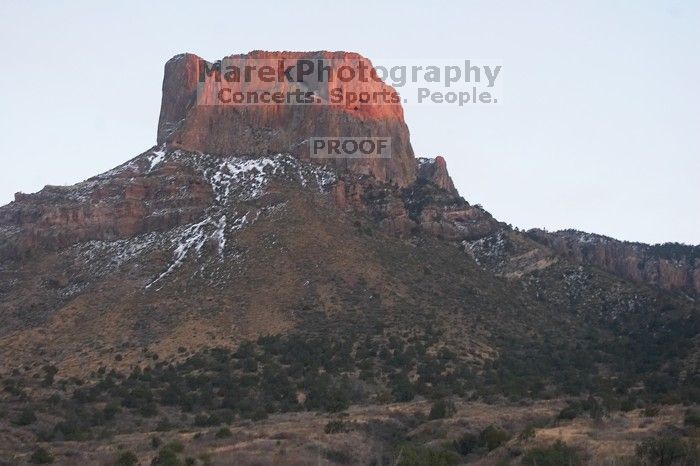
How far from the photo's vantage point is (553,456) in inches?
1650

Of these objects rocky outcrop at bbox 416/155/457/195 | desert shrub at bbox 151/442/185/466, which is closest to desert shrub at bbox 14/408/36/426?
desert shrub at bbox 151/442/185/466

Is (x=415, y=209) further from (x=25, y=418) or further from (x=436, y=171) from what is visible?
(x=25, y=418)

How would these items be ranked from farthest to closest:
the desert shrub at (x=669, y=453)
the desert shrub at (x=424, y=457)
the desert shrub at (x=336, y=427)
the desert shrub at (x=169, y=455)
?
the desert shrub at (x=336, y=427) → the desert shrub at (x=169, y=455) → the desert shrub at (x=424, y=457) → the desert shrub at (x=669, y=453)

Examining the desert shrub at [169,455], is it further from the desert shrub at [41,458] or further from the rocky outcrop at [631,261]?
the rocky outcrop at [631,261]

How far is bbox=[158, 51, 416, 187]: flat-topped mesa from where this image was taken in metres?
105

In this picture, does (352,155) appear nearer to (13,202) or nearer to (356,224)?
(356,224)

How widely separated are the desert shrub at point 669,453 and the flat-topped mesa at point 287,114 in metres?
64.6

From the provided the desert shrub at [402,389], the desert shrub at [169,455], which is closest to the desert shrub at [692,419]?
the desert shrub at [402,389]

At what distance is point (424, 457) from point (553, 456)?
18.6 ft

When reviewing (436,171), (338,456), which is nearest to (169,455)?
(338,456)

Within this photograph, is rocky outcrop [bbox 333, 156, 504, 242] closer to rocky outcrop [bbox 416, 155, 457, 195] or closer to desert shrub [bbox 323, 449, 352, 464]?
rocky outcrop [bbox 416, 155, 457, 195]

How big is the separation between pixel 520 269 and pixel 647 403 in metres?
34.5

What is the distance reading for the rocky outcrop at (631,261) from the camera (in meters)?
105

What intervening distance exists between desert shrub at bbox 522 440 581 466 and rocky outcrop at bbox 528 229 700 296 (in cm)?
5807
